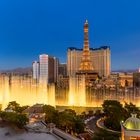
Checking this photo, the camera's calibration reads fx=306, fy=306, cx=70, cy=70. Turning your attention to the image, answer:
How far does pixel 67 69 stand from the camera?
58.3m

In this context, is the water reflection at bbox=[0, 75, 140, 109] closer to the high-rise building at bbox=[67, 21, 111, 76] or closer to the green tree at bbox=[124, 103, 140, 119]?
the green tree at bbox=[124, 103, 140, 119]

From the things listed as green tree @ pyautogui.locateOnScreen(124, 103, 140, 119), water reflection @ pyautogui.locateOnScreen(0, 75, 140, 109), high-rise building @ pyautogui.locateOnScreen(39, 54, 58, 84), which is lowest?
green tree @ pyautogui.locateOnScreen(124, 103, 140, 119)

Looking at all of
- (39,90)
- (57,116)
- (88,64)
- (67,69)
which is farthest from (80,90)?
(67,69)

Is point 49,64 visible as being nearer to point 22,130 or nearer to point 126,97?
point 126,97

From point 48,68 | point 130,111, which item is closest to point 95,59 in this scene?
point 48,68

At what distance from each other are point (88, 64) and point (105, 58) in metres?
17.0

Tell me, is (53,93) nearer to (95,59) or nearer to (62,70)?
(95,59)

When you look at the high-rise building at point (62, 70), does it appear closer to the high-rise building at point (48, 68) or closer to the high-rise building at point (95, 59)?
the high-rise building at point (95, 59)

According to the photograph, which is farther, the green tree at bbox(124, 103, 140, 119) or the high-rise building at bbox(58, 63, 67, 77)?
the high-rise building at bbox(58, 63, 67, 77)

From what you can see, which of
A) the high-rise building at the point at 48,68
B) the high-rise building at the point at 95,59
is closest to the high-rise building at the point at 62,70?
the high-rise building at the point at 95,59

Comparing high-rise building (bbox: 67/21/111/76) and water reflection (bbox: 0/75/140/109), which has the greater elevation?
high-rise building (bbox: 67/21/111/76)

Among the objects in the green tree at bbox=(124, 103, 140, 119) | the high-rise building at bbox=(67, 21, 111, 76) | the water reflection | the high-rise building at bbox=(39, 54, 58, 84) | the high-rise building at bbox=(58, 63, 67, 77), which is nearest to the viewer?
the green tree at bbox=(124, 103, 140, 119)

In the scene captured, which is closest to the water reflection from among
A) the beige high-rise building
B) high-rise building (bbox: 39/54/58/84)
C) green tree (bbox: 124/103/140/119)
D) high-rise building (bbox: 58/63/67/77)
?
green tree (bbox: 124/103/140/119)

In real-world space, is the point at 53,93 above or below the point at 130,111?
above
